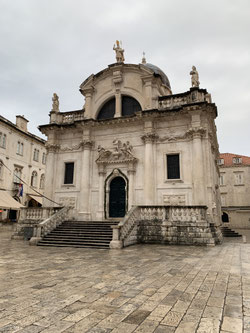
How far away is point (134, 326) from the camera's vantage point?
11.9 ft

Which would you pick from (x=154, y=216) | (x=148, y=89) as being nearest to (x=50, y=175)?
(x=154, y=216)

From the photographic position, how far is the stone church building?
18.2 meters

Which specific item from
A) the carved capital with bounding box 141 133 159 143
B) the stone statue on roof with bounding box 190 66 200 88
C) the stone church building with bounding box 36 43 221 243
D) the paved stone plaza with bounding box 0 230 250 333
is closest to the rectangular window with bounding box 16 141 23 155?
the stone church building with bounding box 36 43 221 243

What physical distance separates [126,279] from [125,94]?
58.8ft

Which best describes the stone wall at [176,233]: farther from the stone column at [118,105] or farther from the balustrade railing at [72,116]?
the balustrade railing at [72,116]

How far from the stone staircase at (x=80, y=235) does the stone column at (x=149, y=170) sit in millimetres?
3797

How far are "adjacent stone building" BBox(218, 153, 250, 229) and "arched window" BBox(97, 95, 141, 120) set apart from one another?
28.1 meters

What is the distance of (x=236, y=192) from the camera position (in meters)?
42.5

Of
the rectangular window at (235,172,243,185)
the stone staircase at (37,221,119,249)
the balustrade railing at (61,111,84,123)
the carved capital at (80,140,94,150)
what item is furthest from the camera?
the rectangular window at (235,172,243,185)

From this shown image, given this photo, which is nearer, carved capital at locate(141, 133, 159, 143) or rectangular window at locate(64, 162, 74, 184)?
carved capital at locate(141, 133, 159, 143)

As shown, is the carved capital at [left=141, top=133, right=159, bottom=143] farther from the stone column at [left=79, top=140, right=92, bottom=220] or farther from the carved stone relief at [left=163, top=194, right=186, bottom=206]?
the stone column at [left=79, top=140, right=92, bottom=220]

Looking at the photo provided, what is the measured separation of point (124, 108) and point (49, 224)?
11.6m

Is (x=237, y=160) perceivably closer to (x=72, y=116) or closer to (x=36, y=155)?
(x=72, y=116)

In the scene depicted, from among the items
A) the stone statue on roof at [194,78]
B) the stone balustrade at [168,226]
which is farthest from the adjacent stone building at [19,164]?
the stone statue on roof at [194,78]
